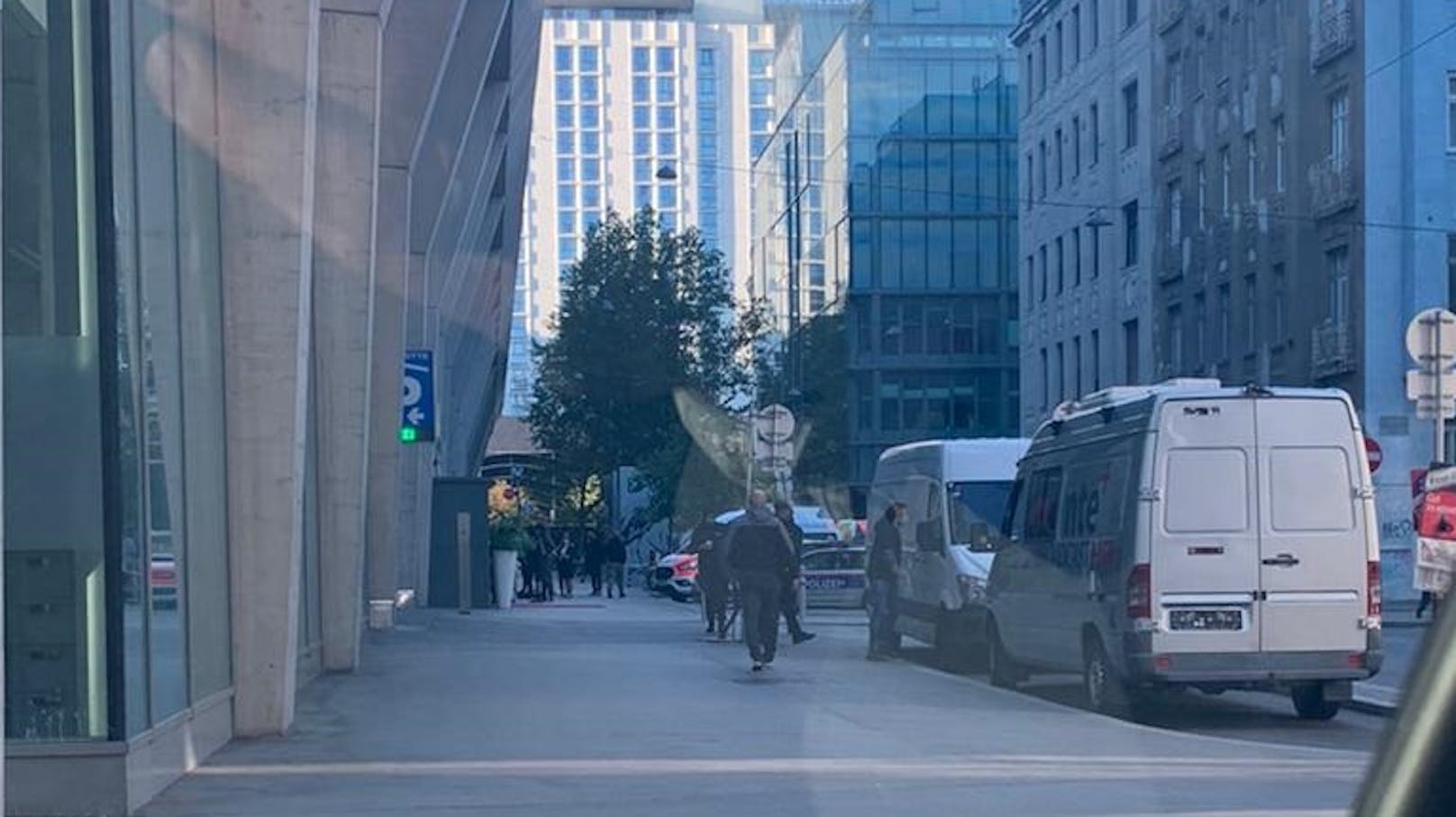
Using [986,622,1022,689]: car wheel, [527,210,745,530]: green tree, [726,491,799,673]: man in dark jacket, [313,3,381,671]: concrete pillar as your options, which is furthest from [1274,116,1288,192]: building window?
[313,3,381,671]: concrete pillar

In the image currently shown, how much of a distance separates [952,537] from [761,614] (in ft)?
10.4

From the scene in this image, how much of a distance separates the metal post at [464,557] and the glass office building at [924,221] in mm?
30369

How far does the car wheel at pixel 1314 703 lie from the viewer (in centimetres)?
1577

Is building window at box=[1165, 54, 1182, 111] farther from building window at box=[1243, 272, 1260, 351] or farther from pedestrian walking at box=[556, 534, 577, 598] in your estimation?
pedestrian walking at box=[556, 534, 577, 598]

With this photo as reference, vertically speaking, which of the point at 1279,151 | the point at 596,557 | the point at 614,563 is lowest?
the point at 614,563

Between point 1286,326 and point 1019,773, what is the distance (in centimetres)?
3336

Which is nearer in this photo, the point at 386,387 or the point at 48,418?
the point at 48,418

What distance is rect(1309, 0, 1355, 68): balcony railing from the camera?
1583 inches

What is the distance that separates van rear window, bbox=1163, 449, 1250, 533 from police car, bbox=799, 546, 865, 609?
947 inches

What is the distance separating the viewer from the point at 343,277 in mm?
A: 18797

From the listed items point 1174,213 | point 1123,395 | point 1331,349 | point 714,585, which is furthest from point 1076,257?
point 1123,395

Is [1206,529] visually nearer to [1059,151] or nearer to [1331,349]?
[1331,349]

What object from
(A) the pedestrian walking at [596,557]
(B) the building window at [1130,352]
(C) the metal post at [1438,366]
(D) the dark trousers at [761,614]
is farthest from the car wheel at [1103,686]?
(A) the pedestrian walking at [596,557]

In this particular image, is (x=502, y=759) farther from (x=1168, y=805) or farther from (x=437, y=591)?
(x=437, y=591)
